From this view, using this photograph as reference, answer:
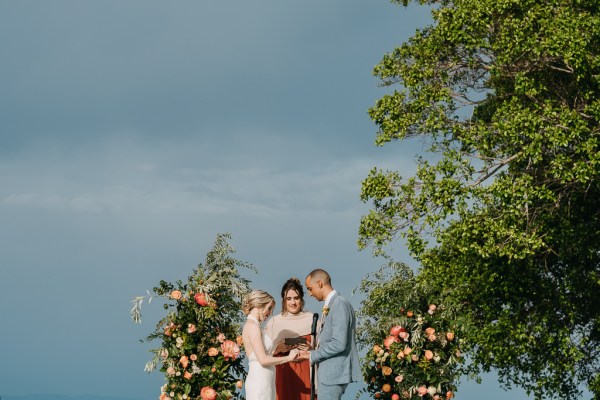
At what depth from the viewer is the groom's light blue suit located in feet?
27.7

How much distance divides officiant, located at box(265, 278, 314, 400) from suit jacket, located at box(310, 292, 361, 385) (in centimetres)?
77

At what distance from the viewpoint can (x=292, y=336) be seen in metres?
10.5

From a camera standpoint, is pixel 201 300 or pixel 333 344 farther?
pixel 201 300

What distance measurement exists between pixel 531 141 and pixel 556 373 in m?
5.36

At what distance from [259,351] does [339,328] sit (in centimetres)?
160

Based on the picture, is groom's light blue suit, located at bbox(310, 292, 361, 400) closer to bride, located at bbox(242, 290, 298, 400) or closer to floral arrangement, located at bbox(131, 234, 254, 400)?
bride, located at bbox(242, 290, 298, 400)

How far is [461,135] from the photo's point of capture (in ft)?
53.3

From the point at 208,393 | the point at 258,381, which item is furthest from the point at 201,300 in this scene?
the point at 258,381

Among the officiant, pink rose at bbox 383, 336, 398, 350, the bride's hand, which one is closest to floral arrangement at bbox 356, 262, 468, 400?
pink rose at bbox 383, 336, 398, 350

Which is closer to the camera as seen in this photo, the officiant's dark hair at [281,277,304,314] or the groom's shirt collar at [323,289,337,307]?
the groom's shirt collar at [323,289,337,307]

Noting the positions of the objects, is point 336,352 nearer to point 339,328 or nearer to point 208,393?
point 339,328

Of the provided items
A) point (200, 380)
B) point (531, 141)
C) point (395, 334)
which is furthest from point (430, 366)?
point (531, 141)

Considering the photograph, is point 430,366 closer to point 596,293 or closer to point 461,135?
point 461,135

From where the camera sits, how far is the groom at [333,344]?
8.45 meters
